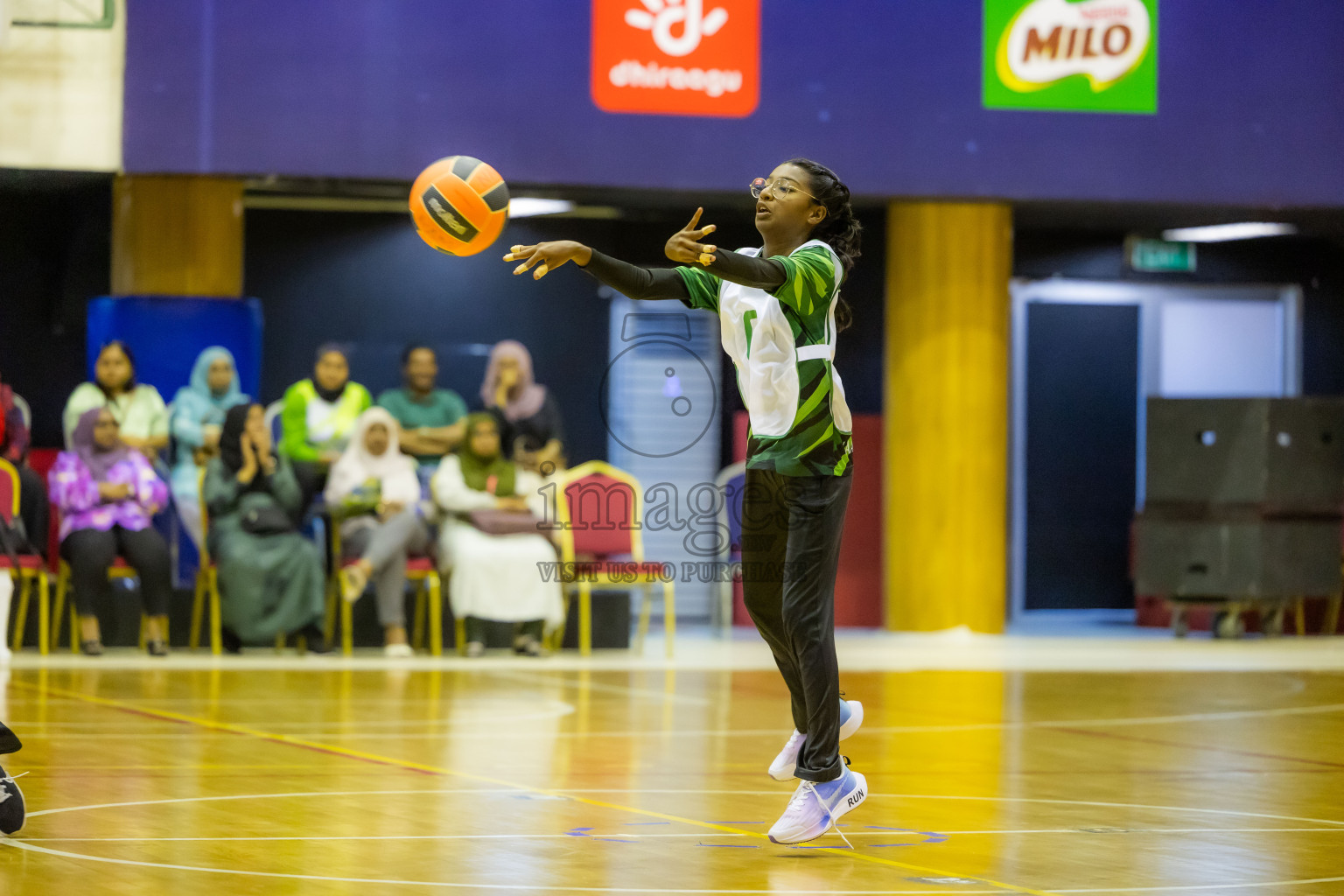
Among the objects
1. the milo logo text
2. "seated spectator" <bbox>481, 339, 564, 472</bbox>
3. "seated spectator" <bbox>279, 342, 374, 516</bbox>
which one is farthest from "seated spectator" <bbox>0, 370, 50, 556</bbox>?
the milo logo text

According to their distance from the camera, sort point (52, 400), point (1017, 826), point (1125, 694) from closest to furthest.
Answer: point (1017, 826)
point (1125, 694)
point (52, 400)

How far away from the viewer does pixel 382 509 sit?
9422 millimetres

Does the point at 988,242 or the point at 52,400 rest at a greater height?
the point at 988,242

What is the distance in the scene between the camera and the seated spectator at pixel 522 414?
974 centimetres

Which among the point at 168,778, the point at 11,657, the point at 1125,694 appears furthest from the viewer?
the point at 11,657

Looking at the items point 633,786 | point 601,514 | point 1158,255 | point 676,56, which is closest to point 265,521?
point 601,514

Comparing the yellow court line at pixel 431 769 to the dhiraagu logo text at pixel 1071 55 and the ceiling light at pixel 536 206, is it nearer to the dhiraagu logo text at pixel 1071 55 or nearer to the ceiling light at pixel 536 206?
the ceiling light at pixel 536 206

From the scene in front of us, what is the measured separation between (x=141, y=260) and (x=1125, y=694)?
5.91m

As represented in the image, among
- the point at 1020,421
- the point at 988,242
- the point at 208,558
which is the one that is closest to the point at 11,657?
the point at 208,558

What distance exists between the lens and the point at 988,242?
36.6 ft

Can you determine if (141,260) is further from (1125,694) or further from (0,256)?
(1125,694)

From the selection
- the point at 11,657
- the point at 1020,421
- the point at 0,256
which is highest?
the point at 0,256

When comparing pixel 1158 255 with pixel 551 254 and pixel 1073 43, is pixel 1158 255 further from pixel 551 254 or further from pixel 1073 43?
pixel 551 254

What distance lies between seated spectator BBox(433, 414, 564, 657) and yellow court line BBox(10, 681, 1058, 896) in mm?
2476
